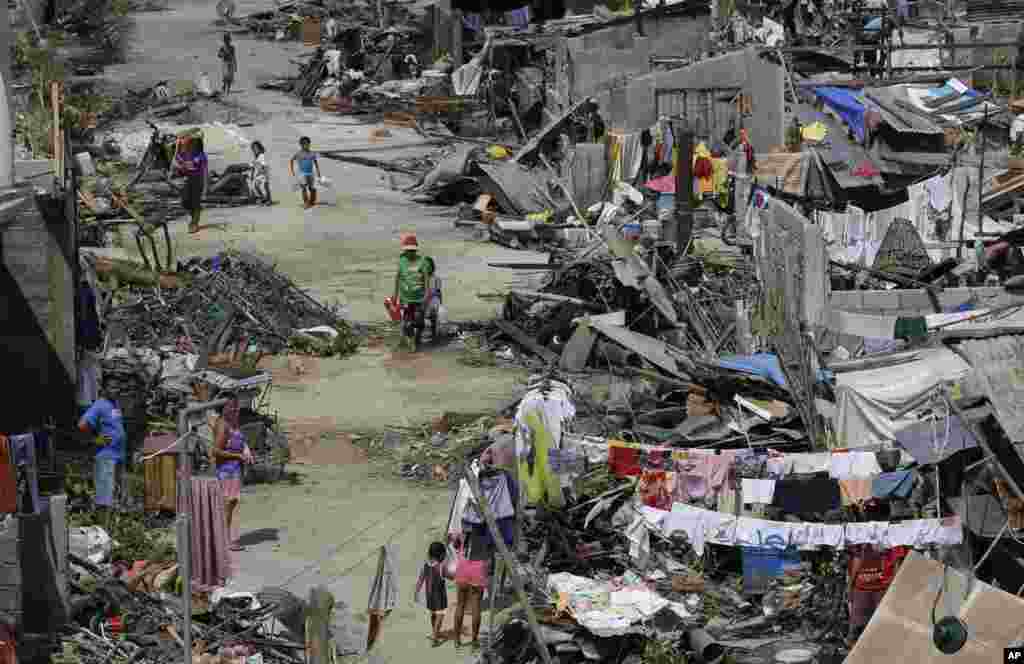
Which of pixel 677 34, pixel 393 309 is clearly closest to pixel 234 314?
pixel 393 309

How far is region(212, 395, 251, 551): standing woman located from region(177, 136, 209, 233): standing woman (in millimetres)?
11701

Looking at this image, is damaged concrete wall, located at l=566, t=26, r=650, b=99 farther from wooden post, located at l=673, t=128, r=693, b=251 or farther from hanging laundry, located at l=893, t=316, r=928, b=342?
hanging laundry, located at l=893, t=316, r=928, b=342

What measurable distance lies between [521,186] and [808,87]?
4.95 m

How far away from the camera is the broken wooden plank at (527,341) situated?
21875mm

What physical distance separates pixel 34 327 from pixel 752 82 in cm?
1499

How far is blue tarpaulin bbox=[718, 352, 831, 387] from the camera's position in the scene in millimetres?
17828

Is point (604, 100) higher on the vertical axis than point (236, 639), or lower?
higher

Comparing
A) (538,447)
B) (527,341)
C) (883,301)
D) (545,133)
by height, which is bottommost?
→ (527,341)

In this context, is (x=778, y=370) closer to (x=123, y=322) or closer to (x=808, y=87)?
(x=123, y=322)

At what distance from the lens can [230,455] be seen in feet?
55.5

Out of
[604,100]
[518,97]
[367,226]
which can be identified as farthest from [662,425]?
[518,97]

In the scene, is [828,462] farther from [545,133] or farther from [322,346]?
[545,133]

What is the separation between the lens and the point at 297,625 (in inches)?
571

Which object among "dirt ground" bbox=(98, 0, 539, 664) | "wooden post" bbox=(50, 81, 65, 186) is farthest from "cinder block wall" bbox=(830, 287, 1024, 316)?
"wooden post" bbox=(50, 81, 65, 186)
